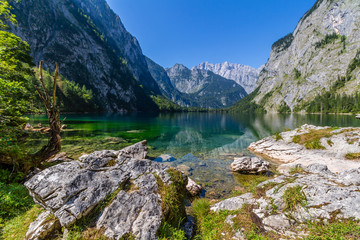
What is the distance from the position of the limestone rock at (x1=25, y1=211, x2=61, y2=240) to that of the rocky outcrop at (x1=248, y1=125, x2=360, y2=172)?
17748mm

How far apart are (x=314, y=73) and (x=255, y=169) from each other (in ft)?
729

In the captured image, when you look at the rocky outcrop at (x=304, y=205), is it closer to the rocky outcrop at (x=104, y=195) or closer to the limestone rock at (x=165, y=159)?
the rocky outcrop at (x=104, y=195)

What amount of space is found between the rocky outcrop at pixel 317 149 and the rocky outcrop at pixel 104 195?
15.1 m

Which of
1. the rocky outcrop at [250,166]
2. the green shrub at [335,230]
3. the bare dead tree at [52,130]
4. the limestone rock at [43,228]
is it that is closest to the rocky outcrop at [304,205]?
the green shrub at [335,230]

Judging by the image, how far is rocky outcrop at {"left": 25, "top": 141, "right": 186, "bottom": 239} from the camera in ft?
14.7

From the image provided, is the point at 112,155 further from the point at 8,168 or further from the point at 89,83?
the point at 89,83

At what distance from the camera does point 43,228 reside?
176 inches

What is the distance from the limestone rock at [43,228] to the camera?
4.35m

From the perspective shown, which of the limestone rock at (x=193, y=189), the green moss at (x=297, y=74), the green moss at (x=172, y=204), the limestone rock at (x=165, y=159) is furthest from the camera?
the green moss at (x=297, y=74)

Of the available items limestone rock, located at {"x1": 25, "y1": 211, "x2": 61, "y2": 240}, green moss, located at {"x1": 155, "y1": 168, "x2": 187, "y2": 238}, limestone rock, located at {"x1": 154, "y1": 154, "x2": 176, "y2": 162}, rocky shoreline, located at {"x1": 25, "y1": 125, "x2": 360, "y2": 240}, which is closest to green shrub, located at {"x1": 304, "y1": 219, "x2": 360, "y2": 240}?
rocky shoreline, located at {"x1": 25, "y1": 125, "x2": 360, "y2": 240}

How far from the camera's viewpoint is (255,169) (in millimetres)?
14617

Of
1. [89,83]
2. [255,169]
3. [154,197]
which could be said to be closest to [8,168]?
[154,197]

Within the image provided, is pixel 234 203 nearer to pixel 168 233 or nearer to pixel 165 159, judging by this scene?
pixel 168 233

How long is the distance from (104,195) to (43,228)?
70.9 inches
